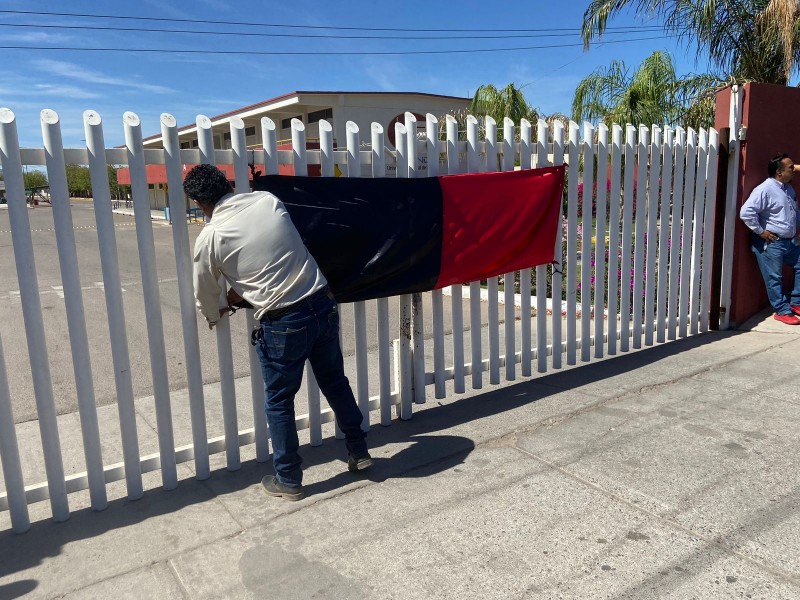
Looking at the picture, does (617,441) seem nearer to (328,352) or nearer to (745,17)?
(328,352)

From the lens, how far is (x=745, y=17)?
10203 millimetres

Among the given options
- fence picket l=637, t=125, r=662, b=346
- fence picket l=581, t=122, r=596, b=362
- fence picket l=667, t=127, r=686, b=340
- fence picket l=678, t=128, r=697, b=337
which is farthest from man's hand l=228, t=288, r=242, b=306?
fence picket l=678, t=128, r=697, b=337

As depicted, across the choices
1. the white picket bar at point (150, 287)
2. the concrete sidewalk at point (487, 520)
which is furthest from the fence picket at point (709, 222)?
the white picket bar at point (150, 287)

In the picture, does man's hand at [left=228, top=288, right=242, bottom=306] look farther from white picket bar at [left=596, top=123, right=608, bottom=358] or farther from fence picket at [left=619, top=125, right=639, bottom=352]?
fence picket at [left=619, top=125, right=639, bottom=352]

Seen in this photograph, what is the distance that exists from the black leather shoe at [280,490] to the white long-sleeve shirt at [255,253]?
0.95 metres

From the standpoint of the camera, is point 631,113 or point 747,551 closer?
point 747,551

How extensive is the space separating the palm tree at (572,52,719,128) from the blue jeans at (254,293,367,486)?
9.07 metres

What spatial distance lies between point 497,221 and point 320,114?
27444 millimetres

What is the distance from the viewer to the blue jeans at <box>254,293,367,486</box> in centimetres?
335

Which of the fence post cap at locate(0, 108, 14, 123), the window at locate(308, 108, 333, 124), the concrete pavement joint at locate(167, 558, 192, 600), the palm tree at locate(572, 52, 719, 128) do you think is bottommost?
the concrete pavement joint at locate(167, 558, 192, 600)

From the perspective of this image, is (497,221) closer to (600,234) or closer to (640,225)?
(600,234)

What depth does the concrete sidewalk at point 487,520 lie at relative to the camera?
277 centimetres

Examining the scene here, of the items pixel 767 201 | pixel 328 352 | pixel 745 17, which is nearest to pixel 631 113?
pixel 745 17

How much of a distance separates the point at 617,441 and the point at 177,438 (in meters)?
2.93
